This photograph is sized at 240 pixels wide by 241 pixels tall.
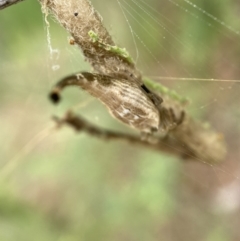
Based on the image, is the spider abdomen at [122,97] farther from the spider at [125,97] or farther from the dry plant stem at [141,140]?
the dry plant stem at [141,140]

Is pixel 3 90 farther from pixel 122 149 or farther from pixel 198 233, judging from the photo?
pixel 198 233

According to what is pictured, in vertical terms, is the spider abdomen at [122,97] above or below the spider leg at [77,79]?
below

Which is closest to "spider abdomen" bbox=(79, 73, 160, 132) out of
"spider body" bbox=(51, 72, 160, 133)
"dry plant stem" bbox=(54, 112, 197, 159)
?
"spider body" bbox=(51, 72, 160, 133)

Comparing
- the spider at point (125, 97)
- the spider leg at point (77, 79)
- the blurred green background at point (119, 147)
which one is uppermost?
the spider leg at point (77, 79)

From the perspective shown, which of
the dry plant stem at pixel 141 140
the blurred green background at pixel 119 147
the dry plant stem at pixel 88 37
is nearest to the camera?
the dry plant stem at pixel 88 37

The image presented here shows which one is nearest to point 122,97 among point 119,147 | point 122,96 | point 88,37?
point 122,96


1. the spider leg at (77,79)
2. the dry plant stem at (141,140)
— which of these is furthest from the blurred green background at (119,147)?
the spider leg at (77,79)
